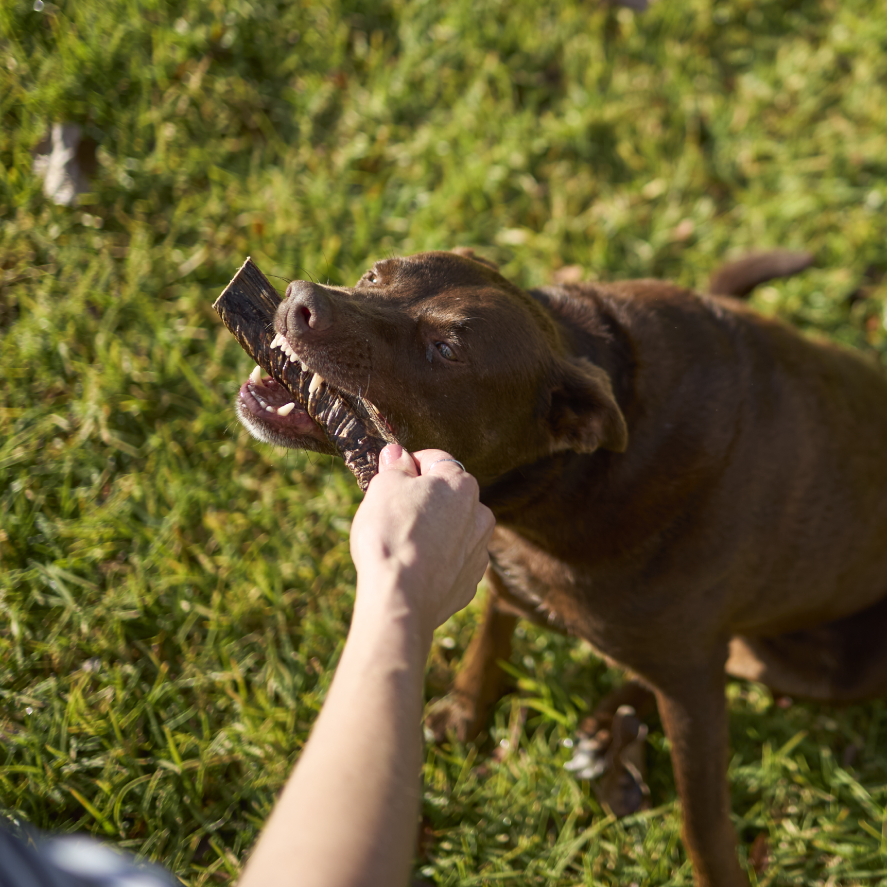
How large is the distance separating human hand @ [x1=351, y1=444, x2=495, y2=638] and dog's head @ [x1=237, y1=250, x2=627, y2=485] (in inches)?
14.0

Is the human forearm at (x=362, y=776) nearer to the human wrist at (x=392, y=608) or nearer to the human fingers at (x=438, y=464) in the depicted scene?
the human wrist at (x=392, y=608)

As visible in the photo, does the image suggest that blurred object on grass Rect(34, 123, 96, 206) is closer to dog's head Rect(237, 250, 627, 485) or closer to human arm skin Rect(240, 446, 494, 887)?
dog's head Rect(237, 250, 627, 485)

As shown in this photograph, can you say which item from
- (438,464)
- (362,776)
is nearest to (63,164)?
(438,464)

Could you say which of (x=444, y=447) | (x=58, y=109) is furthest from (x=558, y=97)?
(x=444, y=447)

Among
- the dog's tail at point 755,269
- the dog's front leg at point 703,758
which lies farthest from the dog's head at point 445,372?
the dog's tail at point 755,269

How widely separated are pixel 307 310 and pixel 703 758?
6.62ft

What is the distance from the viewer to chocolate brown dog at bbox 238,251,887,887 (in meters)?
2.21

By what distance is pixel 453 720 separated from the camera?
3.11 meters

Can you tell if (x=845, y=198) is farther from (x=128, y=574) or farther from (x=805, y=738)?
(x=128, y=574)

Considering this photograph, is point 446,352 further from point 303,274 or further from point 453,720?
point 303,274

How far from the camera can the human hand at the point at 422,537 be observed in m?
1.53

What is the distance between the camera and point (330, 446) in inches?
87.0

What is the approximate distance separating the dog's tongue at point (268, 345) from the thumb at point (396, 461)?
211mm

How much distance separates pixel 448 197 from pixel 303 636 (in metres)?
2.48
